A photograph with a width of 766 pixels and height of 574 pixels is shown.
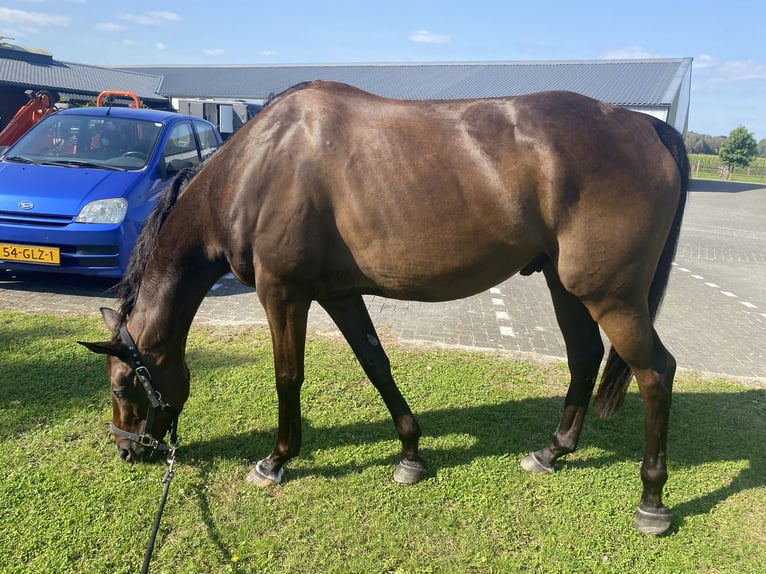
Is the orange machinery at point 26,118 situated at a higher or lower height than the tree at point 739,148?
higher

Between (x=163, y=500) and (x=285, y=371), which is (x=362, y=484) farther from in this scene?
(x=163, y=500)

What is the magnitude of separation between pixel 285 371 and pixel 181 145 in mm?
5302

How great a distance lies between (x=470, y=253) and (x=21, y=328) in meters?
4.27

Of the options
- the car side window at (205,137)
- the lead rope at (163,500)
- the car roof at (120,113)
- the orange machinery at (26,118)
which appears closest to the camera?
the lead rope at (163,500)

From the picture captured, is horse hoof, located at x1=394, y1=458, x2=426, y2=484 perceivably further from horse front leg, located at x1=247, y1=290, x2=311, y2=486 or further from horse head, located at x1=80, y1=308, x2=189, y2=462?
horse head, located at x1=80, y1=308, x2=189, y2=462

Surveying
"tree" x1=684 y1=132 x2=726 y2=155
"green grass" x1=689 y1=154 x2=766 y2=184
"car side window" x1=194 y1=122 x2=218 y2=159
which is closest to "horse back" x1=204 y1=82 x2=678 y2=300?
"car side window" x1=194 y1=122 x2=218 y2=159

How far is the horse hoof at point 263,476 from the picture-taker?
9.17 ft

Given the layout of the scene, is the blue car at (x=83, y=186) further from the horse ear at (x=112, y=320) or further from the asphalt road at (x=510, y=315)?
the horse ear at (x=112, y=320)

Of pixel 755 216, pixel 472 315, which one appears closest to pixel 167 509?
pixel 472 315

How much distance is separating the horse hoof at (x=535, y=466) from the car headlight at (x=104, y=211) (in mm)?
4669

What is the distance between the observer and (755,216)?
57.7ft

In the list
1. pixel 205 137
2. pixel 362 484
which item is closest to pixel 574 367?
pixel 362 484

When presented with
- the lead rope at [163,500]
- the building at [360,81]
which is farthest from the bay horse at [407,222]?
the building at [360,81]

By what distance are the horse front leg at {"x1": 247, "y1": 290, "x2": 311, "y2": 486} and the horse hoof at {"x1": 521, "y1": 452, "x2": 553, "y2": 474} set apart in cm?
133
